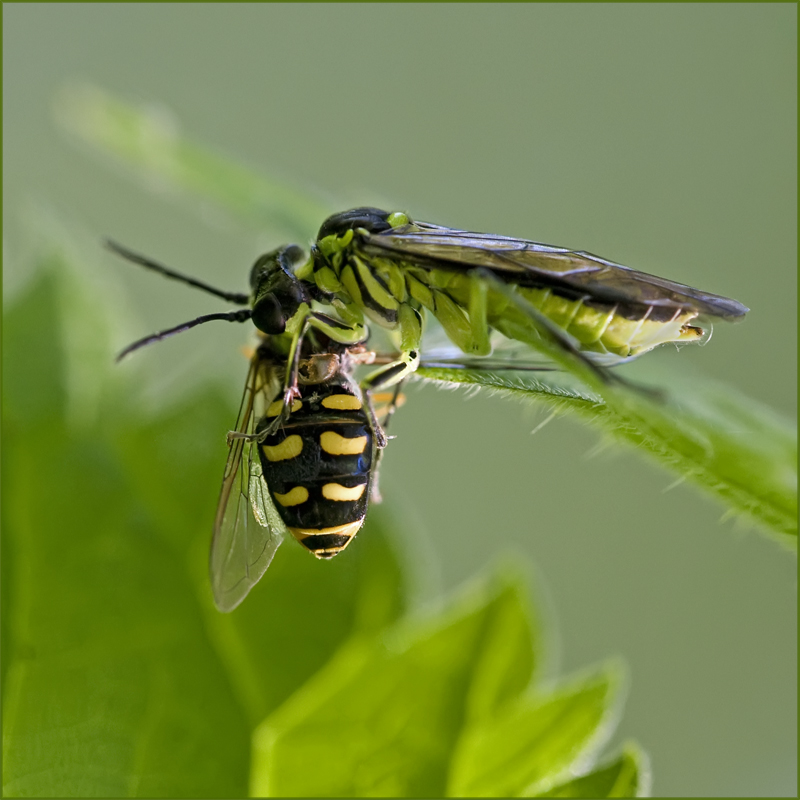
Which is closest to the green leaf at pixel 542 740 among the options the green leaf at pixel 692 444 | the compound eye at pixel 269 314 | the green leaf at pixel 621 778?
the green leaf at pixel 621 778

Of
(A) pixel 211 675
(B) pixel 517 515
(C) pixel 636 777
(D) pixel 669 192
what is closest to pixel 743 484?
(C) pixel 636 777

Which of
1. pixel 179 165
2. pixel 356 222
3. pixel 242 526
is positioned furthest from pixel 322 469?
pixel 179 165

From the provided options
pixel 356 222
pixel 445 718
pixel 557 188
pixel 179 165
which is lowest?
pixel 445 718

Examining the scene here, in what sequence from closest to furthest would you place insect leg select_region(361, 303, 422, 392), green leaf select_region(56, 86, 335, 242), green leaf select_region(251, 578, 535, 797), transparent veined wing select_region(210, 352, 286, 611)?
1. green leaf select_region(251, 578, 535, 797)
2. transparent veined wing select_region(210, 352, 286, 611)
3. insect leg select_region(361, 303, 422, 392)
4. green leaf select_region(56, 86, 335, 242)

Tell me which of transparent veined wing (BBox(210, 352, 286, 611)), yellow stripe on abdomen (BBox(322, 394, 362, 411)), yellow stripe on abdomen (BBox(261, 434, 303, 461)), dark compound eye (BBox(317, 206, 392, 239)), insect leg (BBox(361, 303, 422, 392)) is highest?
dark compound eye (BBox(317, 206, 392, 239))

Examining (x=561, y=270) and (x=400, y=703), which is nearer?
(x=400, y=703)

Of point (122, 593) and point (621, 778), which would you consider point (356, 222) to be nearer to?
point (122, 593)

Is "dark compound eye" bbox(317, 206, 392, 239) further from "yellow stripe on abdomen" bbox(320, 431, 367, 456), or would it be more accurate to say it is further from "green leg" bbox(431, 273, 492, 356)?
"yellow stripe on abdomen" bbox(320, 431, 367, 456)

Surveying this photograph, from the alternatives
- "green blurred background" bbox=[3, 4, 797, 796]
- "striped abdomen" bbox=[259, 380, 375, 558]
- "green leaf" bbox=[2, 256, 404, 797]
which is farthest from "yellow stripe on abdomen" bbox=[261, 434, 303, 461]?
"green blurred background" bbox=[3, 4, 797, 796]
